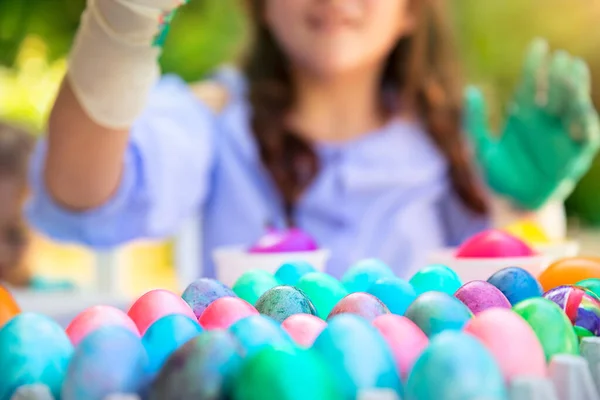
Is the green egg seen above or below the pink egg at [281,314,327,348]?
above

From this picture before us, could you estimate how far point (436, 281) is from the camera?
0.51 metres

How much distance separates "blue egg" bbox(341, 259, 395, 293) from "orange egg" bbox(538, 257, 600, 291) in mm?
118

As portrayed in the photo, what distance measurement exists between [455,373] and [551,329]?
106 millimetres

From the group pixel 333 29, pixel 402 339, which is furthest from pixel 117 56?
pixel 333 29

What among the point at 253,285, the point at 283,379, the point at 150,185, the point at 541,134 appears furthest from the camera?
the point at 541,134

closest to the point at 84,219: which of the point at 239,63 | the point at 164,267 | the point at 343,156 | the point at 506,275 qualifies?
the point at 343,156

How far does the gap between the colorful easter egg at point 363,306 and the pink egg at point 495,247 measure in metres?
0.23

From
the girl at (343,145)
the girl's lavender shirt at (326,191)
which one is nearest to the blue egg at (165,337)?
the girl at (343,145)

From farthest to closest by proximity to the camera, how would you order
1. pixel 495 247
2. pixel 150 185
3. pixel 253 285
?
pixel 150 185 < pixel 495 247 < pixel 253 285

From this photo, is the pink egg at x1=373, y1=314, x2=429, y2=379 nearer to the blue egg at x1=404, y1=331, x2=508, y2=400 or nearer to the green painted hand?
the blue egg at x1=404, y1=331, x2=508, y2=400

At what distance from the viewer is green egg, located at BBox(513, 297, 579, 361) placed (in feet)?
1.29

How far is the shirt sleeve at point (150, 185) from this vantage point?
108 cm

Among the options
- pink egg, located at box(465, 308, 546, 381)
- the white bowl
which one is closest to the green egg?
pink egg, located at box(465, 308, 546, 381)

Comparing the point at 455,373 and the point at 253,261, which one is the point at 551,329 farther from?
the point at 253,261
